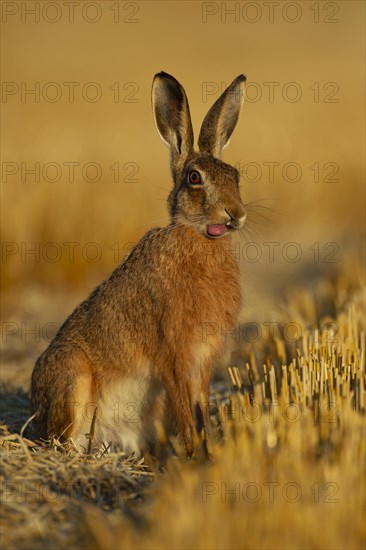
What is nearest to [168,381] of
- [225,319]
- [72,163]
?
[225,319]

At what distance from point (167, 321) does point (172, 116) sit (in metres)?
1.29

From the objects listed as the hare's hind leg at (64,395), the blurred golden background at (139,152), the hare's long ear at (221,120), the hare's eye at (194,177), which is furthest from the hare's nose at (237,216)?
the hare's hind leg at (64,395)

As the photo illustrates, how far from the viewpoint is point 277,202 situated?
1262cm

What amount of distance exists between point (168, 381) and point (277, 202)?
7662mm

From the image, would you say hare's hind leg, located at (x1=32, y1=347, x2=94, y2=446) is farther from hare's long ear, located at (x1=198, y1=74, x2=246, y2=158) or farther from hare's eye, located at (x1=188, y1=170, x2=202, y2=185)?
hare's long ear, located at (x1=198, y1=74, x2=246, y2=158)

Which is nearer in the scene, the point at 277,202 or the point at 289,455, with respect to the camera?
the point at 289,455

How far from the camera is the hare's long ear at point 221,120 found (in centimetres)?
553

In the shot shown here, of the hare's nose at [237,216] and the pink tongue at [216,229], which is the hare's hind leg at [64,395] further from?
the hare's nose at [237,216]

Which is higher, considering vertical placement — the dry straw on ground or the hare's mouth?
the hare's mouth

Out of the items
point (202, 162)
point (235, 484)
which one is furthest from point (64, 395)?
point (235, 484)

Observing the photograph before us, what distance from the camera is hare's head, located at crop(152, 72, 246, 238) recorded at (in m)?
5.20

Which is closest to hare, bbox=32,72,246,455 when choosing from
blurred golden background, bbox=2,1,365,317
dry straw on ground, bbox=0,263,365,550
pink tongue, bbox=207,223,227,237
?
pink tongue, bbox=207,223,227,237

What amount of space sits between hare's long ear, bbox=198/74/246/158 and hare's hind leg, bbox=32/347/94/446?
155 cm

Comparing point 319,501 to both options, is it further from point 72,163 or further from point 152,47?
point 152,47
